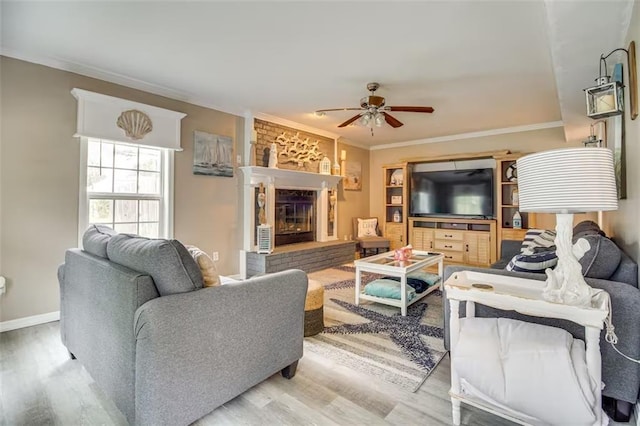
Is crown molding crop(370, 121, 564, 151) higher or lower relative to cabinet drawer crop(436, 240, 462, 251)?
higher

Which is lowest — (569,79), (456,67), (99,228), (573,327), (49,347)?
(49,347)

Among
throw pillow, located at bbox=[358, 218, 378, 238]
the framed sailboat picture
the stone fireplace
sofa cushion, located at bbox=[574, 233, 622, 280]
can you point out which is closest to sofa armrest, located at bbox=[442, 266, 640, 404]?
sofa cushion, located at bbox=[574, 233, 622, 280]

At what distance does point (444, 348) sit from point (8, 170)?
3869 millimetres

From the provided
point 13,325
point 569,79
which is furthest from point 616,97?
point 13,325

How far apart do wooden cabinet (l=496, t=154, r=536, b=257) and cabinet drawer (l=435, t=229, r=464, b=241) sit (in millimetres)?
620

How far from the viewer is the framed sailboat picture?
13.2 ft

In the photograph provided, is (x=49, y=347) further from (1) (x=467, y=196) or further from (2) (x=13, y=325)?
(1) (x=467, y=196)

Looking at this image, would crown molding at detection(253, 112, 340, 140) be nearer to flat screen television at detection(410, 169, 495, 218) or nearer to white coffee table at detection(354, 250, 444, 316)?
flat screen television at detection(410, 169, 495, 218)

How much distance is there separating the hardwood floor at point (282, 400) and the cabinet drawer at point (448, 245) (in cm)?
397

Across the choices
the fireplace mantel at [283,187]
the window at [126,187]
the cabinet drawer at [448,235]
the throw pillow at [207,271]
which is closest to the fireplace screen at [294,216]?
the fireplace mantel at [283,187]

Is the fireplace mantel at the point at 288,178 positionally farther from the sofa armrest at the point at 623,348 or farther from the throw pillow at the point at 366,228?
the sofa armrest at the point at 623,348

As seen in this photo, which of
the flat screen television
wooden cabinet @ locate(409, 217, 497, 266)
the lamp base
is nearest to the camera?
the lamp base

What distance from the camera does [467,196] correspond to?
5.75m

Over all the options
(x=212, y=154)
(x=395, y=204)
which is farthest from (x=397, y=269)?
(x=395, y=204)
